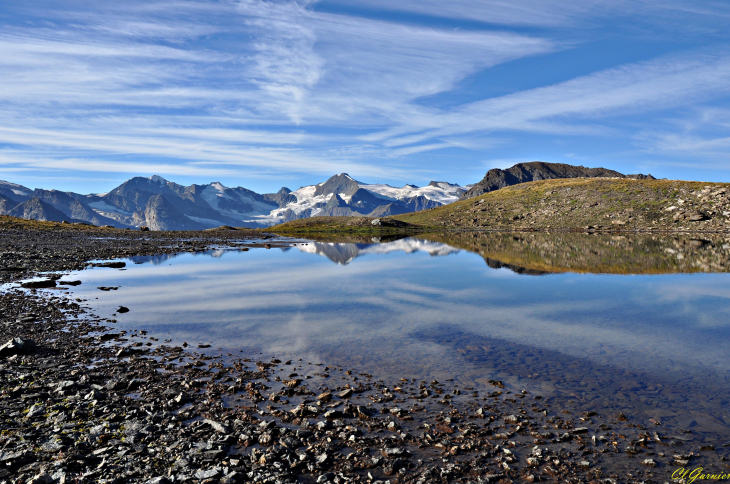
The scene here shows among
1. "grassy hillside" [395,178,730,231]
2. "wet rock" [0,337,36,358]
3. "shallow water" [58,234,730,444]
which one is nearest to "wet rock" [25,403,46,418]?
"wet rock" [0,337,36,358]

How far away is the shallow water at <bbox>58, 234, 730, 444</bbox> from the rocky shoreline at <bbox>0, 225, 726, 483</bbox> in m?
1.74

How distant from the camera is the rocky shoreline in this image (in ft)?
34.9

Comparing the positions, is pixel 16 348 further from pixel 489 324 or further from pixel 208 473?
pixel 489 324

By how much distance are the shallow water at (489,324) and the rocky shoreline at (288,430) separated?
1.74 metres

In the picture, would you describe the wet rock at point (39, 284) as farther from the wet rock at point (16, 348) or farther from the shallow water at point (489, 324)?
the wet rock at point (16, 348)

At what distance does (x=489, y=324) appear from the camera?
2559 centimetres

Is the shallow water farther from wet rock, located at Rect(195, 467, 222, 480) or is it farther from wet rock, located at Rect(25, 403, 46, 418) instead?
wet rock, located at Rect(25, 403, 46, 418)

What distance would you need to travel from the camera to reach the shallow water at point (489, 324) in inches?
639

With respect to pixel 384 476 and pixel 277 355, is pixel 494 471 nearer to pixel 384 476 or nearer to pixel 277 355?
pixel 384 476

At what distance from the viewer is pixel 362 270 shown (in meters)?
55.6

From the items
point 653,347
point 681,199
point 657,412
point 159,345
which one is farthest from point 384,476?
point 681,199

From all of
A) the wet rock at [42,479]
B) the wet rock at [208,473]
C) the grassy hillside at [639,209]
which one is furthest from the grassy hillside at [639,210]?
the wet rock at [42,479]

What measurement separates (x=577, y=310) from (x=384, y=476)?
2391cm

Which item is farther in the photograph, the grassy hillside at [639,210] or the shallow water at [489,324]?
the grassy hillside at [639,210]
